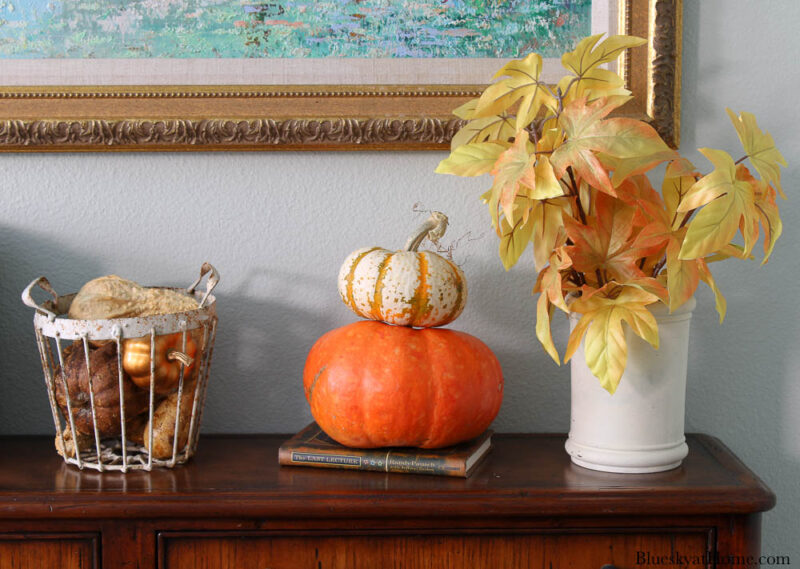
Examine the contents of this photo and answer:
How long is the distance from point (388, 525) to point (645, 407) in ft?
1.06

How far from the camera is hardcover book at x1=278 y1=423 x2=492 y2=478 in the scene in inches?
31.2

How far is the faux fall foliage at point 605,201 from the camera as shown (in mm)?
678

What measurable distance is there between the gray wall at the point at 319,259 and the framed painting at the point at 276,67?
0.04 metres

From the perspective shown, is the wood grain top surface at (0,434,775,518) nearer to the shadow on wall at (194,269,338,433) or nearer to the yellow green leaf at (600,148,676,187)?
the shadow on wall at (194,269,338,433)

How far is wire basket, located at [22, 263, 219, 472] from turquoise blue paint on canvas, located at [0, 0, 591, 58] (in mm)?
362

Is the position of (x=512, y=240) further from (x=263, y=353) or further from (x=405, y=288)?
(x=263, y=353)

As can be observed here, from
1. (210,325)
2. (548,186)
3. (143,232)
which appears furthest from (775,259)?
(143,232)

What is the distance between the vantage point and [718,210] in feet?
2.17

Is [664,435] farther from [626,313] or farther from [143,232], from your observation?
[143,232]

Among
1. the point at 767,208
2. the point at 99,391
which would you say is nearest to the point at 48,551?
the point at 99,391

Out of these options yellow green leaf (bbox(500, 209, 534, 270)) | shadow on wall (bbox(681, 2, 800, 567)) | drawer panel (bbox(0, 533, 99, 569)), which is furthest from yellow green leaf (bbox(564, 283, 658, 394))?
drawer panel (bbox(0, 533, 99, 569))

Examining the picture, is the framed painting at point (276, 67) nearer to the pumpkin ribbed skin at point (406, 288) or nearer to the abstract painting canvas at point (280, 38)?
the abstract painting canvas at point (280, 38)

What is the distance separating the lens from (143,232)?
102 centimetres

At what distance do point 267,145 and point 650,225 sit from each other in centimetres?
54
